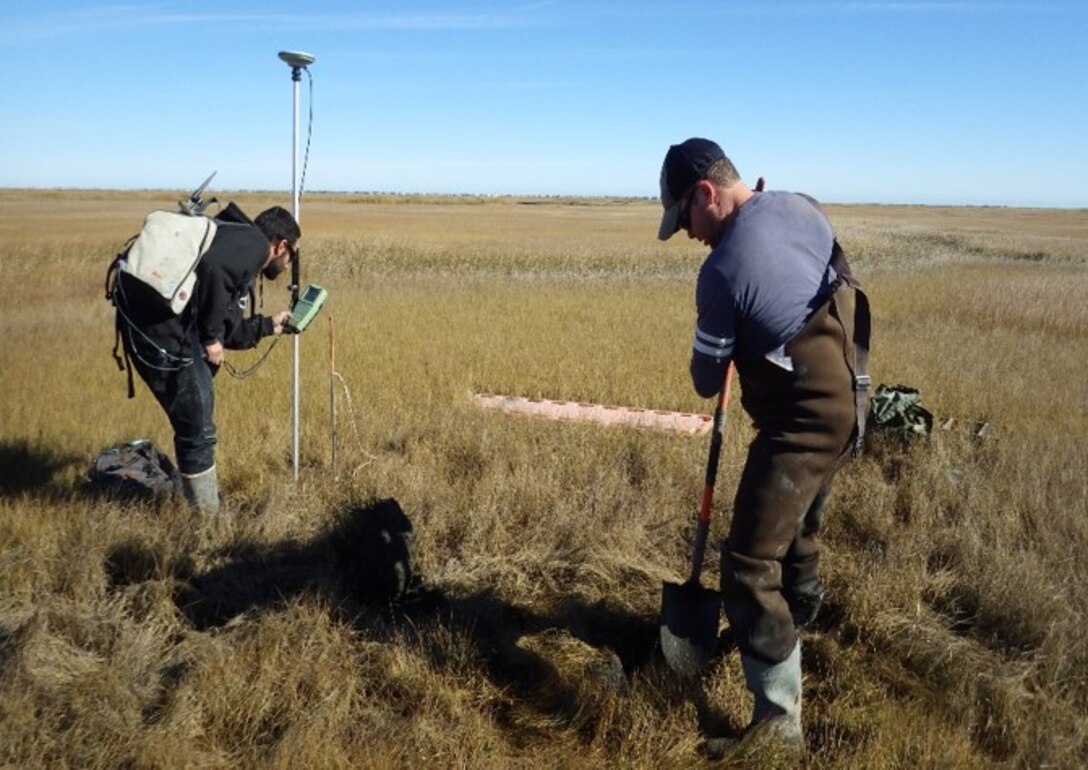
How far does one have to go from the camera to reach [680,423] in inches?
281

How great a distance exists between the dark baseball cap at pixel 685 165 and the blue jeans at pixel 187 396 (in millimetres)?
2658

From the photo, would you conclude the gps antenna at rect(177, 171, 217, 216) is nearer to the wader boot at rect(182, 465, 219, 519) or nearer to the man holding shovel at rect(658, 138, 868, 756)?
the wader boot at rect(182, 465, 219, 519)

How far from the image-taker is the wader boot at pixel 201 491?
4500 mm

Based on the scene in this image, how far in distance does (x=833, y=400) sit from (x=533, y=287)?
541 inches

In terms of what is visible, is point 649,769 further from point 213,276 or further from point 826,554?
point 213,276

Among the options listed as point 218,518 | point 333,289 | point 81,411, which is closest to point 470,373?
point 81,411

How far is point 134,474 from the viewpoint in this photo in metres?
5.03

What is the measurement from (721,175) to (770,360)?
638 millimetres

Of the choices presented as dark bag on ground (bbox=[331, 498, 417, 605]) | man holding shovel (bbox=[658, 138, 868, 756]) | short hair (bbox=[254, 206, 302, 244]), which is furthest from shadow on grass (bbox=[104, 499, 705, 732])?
short hair (bbox=[254, 206, 302, 244])

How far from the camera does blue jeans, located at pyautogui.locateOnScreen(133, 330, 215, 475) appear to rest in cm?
427

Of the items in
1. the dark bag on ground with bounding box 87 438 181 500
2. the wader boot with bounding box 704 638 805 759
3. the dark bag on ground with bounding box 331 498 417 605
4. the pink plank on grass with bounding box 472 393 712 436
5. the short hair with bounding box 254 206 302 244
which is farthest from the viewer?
the pink plank on grass with bounding box 472 393 712 436

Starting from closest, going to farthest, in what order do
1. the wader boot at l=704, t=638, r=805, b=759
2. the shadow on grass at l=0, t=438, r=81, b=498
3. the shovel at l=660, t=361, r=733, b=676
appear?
the wader boot at l=704, t=638, r=805, b=759, the shovel at l=660, t=361, r=733, b=676, the shadow on grass at l=0, t=438, r=81, b=498

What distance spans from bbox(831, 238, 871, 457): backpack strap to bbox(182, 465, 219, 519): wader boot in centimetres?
330

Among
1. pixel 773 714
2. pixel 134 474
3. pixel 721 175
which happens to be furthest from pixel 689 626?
pixel 134 474
